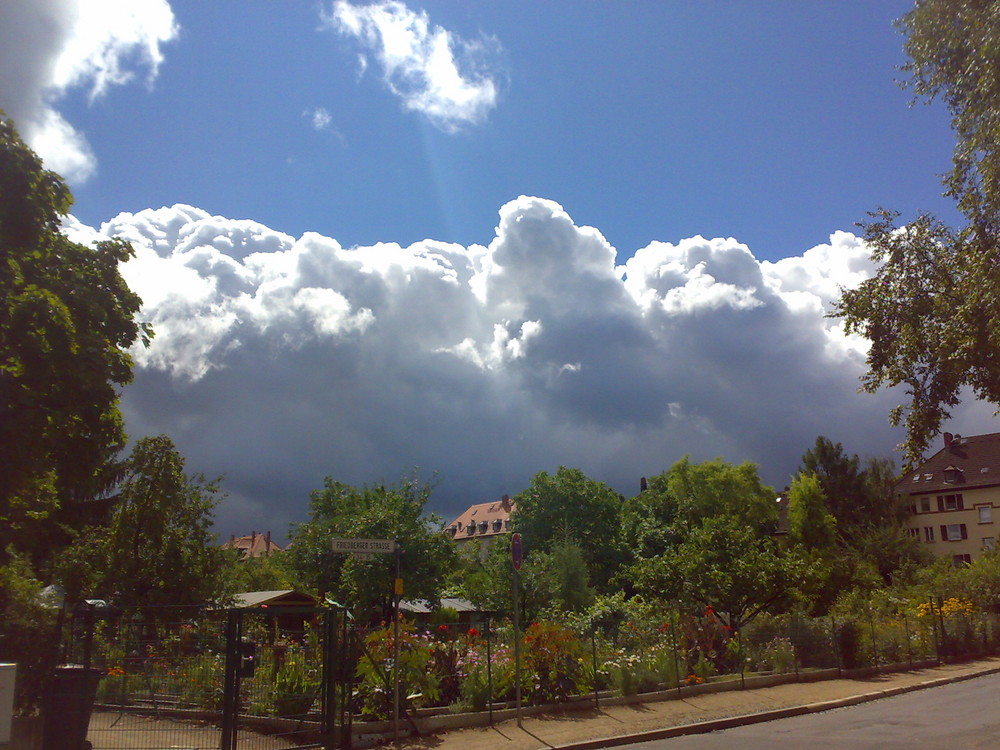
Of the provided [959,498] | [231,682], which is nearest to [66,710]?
[231,682]

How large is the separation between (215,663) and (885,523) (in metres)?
60.3

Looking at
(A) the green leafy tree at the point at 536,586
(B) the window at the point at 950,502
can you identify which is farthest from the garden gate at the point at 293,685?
(B) the window at the point at 950,502

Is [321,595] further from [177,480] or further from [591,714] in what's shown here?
[591,714]

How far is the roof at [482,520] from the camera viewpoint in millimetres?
120713

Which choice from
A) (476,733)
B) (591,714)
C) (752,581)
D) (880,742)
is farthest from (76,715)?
(752,581)

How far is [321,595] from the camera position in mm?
38500

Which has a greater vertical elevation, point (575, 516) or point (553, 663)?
point (575, 516)

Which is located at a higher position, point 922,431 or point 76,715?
point 922,431

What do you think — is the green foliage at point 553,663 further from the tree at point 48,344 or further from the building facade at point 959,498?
the building facade at point 959,498

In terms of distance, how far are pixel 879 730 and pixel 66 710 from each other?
11.9 metres

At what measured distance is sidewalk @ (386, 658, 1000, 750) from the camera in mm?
13172

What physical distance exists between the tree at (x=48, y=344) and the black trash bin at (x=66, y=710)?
13.0 feet

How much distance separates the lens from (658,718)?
15258 mm

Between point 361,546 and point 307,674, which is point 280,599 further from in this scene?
point 361,546
